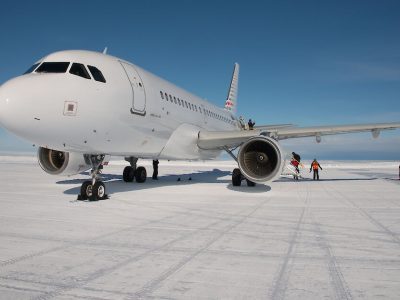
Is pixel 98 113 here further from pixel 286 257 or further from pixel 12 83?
pixel 286 257

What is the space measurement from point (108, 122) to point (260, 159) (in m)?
5.31

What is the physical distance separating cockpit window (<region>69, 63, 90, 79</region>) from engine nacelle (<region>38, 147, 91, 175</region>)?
12.7 feet

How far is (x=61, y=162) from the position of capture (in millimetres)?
12406

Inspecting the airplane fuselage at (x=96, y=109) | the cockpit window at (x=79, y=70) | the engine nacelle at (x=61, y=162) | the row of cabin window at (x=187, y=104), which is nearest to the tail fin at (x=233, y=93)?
the row of cabin window at (x=187, y=104)

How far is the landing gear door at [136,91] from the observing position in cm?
1005

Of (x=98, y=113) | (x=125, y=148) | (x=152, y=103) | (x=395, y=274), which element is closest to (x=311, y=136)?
(x=152, y=103)

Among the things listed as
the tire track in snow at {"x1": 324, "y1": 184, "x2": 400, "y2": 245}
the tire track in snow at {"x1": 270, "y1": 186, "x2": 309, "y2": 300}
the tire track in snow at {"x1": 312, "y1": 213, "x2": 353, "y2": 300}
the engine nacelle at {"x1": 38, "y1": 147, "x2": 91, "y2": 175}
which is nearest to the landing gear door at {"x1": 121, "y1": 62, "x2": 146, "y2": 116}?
the engine nacelle at {"x1": 38, "y1": 147, "x2": 91, "y2": 175}

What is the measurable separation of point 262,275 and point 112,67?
7951mm

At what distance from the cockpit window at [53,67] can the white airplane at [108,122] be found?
2 centimetres

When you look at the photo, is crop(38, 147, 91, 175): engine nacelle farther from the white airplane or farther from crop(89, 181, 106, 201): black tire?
crop(89, 181, 106, 201): black tire

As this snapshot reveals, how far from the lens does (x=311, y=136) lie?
14.3 m

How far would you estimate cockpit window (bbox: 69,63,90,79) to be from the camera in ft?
27.6

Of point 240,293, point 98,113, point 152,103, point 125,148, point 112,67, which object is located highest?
point 112,67

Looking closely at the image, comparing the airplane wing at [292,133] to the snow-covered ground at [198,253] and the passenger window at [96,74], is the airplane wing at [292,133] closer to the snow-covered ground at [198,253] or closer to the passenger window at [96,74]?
the passenger window at [96,74]
